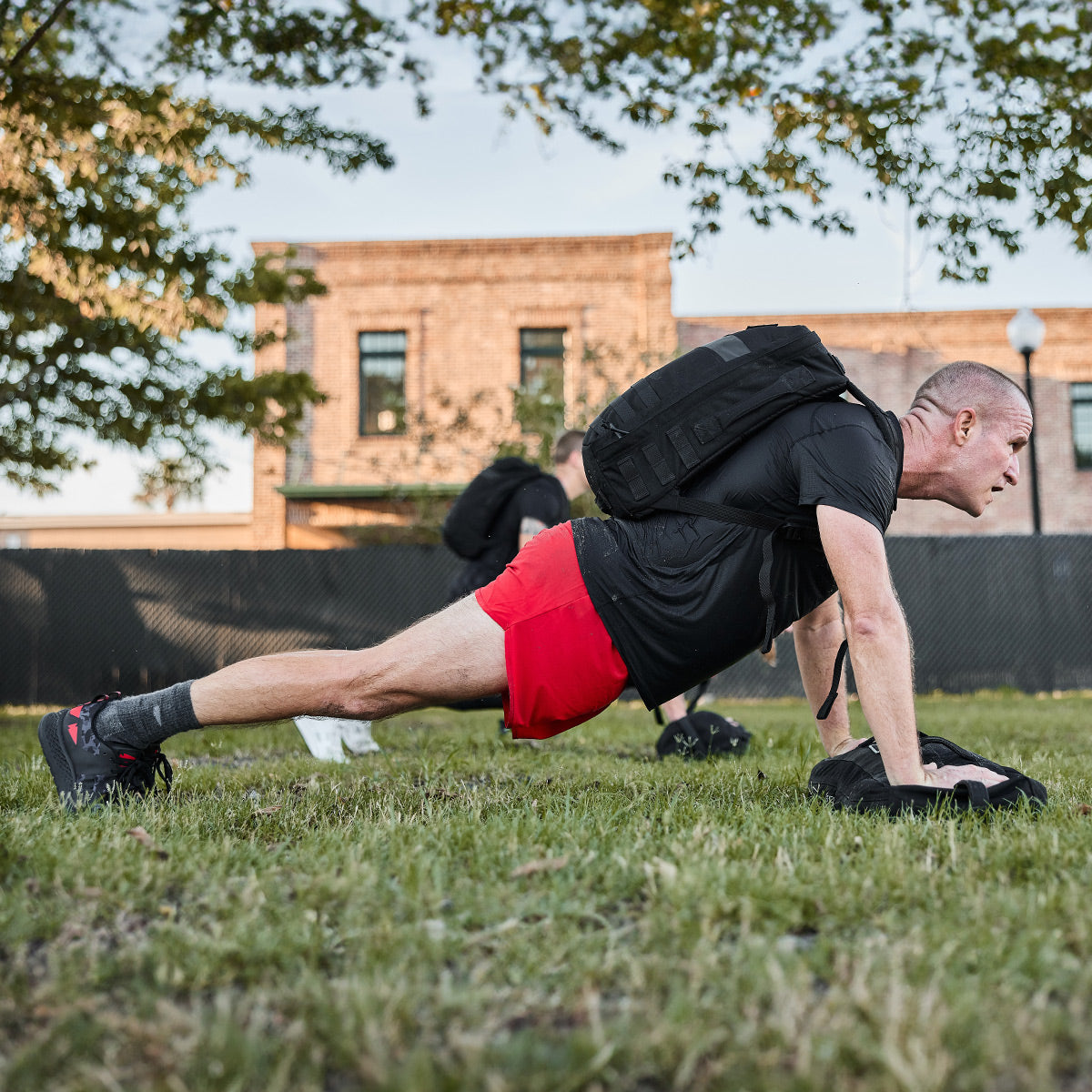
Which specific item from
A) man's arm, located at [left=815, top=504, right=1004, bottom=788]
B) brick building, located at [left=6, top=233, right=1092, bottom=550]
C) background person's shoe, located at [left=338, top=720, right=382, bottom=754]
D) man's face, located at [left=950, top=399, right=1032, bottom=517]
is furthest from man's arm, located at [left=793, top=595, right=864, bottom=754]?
brick building, located at [left=6, top=233, right=1092, bottom=550]

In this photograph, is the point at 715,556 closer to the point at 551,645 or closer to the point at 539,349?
the point at 551,645

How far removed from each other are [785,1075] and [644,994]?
1.05 feet

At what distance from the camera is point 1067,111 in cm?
652

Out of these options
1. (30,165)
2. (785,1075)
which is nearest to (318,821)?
(785,1075)

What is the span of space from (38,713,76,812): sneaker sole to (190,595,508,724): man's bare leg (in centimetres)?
47

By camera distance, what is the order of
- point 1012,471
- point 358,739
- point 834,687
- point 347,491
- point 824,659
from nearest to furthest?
point 1012,471
point 834,687
point 824,659
point 358,739
point 347,491

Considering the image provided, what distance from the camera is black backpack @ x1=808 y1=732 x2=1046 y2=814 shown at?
2926mm

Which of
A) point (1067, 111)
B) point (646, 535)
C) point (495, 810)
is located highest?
point (1067, 111)

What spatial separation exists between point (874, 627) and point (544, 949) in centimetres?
153

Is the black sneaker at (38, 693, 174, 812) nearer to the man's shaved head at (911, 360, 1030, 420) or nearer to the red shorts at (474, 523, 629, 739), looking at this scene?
the red shorts at (474, 523, 629, 739)

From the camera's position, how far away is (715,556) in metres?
3.08

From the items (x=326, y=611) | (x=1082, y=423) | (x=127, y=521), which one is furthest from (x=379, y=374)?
(x=1082, y=423)

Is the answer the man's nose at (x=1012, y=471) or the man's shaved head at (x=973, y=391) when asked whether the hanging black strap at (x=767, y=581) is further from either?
the man's nose at (x=1012, y=471)

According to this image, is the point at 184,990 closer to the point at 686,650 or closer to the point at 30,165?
the point at 686,650
